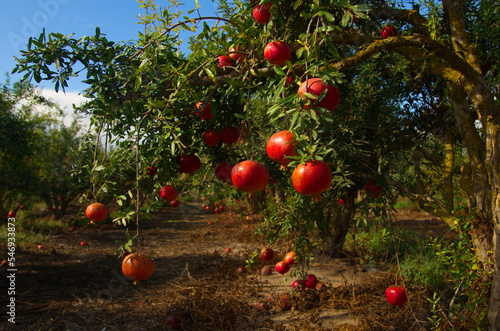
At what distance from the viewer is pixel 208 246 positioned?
8688mm

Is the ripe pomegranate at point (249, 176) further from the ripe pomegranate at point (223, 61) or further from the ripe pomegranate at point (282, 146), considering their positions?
the ripe pomegranate at point (223, 61)

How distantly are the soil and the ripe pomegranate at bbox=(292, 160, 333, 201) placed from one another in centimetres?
230

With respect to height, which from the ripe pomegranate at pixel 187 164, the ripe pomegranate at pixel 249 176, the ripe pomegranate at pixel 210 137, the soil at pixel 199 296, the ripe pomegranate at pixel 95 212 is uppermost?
the ripe pomegranate at pixel 210 137

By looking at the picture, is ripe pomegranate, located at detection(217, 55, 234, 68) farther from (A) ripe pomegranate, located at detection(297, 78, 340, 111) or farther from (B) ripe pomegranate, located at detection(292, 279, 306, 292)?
(B) ripe pomegranate, located at detection(292, 279, 306, 292)

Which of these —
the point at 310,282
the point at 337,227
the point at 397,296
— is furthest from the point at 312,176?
the point at 337,227

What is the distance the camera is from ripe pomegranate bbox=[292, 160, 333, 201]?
114 centimetres

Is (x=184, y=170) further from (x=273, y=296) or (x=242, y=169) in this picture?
(x=273, y=296)

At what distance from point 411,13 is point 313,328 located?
3291mm

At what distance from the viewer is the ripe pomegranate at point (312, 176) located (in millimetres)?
1138

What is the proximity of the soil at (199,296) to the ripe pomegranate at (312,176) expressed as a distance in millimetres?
2297

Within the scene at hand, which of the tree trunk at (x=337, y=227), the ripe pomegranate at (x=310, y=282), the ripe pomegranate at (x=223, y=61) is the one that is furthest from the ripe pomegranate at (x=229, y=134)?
the tree trunk at (x=337, y=227)

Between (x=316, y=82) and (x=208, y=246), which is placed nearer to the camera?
(x=316, y=82)

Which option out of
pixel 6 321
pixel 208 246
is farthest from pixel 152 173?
pixel 208 246

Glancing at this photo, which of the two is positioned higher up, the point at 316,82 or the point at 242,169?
the point at 316,82
